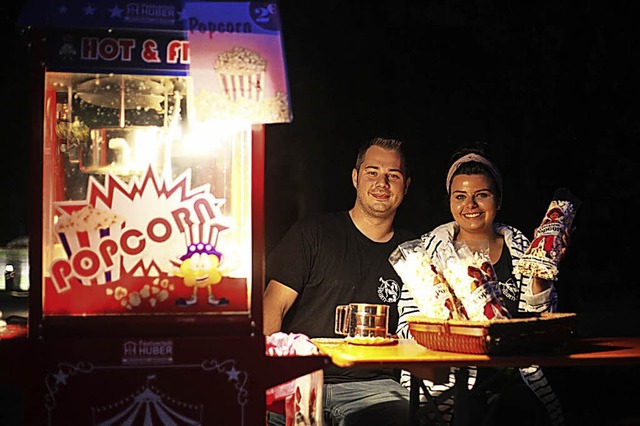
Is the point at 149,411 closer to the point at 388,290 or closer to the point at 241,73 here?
the point at 241,73

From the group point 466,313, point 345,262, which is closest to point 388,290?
point 345,262

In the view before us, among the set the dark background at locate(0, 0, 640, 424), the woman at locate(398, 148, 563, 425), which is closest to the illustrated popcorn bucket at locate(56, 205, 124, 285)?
the woman at locate(398, 148, 563, 425)

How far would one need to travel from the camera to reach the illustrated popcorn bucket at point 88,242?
3061 mm

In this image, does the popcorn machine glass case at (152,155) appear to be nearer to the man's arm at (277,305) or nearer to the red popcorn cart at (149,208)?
the red popcorn cart at (149,208)

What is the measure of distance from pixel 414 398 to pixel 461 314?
22.0 inches

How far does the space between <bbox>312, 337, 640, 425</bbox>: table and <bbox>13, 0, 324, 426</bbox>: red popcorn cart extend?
418 mm

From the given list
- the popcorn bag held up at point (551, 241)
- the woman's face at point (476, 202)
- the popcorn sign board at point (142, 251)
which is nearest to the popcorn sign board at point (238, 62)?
the popcorn sign board at point (142, 251)

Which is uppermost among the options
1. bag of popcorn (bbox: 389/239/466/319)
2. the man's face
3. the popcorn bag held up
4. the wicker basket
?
the man's face

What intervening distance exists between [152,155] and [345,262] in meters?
1.71

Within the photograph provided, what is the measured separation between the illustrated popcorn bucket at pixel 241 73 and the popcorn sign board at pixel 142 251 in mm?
371

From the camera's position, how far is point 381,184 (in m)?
4.54

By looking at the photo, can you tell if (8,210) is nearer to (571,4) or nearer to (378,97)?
(378,97)

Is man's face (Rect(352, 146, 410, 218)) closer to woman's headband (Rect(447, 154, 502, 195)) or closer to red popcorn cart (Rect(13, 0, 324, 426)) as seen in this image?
woman's headband (Rect(447, 154, 502, 195))

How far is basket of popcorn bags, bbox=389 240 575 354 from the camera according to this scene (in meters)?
3.24
